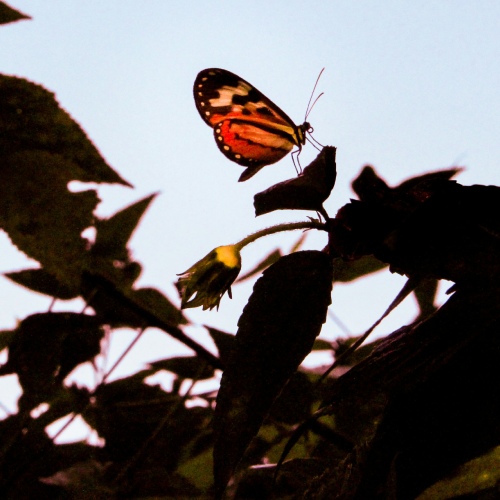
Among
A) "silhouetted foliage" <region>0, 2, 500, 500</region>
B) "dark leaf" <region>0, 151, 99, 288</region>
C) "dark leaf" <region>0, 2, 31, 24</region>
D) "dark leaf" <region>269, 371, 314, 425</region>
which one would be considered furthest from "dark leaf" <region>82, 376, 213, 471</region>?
"dark leaf" <region>0, 2, 31, 24</region>

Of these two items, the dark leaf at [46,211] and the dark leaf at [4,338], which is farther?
the dark leaf at [4,338]

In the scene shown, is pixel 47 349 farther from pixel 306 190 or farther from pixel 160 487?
pixel 306 190

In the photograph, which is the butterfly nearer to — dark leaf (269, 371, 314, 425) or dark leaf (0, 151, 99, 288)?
dark leaf (0, 151, 99, 288)

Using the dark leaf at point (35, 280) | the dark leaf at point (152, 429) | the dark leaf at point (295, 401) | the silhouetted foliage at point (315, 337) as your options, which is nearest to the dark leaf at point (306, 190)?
the silhouetted foliage at point (315, 337)

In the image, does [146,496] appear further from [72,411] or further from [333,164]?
[333,164]

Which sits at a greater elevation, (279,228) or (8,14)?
(8,14)

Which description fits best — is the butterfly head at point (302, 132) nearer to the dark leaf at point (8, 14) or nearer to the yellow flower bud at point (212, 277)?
the yellow flower bud at point (212, 277)

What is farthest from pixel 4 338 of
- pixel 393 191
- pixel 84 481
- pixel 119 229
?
pixel 393 191
